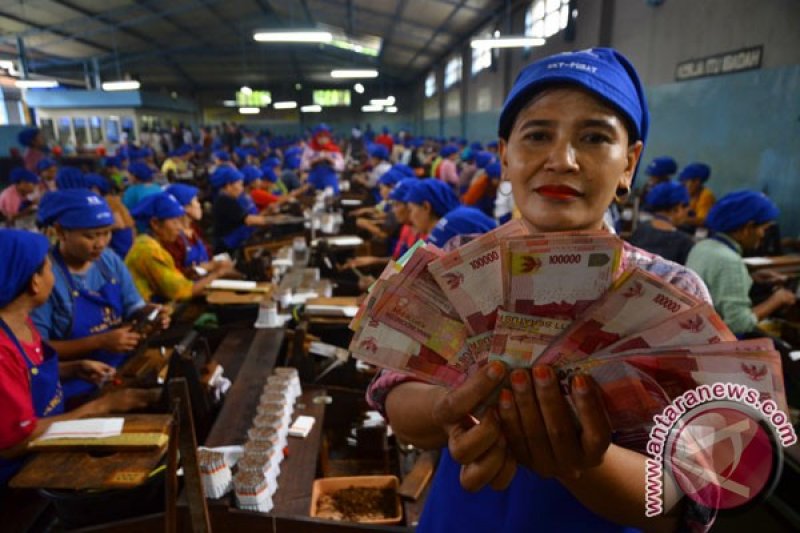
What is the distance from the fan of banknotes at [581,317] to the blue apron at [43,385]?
2.00 m

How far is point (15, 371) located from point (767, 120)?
6.89 meters

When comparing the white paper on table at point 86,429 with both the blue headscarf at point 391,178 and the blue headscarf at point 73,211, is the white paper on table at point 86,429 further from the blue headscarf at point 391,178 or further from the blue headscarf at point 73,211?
the blue headscarf at point 391,178

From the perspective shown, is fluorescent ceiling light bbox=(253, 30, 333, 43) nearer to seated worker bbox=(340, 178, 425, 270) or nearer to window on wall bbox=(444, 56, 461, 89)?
seated worker bbox=(340, 178, 425, 270)

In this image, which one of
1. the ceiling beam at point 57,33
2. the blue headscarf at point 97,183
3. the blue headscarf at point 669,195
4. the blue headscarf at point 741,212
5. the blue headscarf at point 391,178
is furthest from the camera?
the ceiling beam at point 57,33

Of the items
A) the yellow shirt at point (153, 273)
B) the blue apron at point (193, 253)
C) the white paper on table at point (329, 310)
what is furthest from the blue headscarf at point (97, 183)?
the white paper on table at point (329, 310)

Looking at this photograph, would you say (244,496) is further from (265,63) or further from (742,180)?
(265,63)

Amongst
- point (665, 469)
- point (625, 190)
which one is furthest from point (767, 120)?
point (665, 469)

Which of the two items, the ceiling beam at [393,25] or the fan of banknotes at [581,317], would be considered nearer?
the fan of banknotes at [581,317]

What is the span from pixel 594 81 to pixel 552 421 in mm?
569

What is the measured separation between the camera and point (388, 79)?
2931 cm

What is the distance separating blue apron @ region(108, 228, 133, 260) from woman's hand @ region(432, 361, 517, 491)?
16.5 feet

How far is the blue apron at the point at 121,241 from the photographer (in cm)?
492

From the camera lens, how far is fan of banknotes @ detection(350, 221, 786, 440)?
611 millimetres

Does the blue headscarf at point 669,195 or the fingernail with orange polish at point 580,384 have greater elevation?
the fingernail with orange polish at point 580,384
